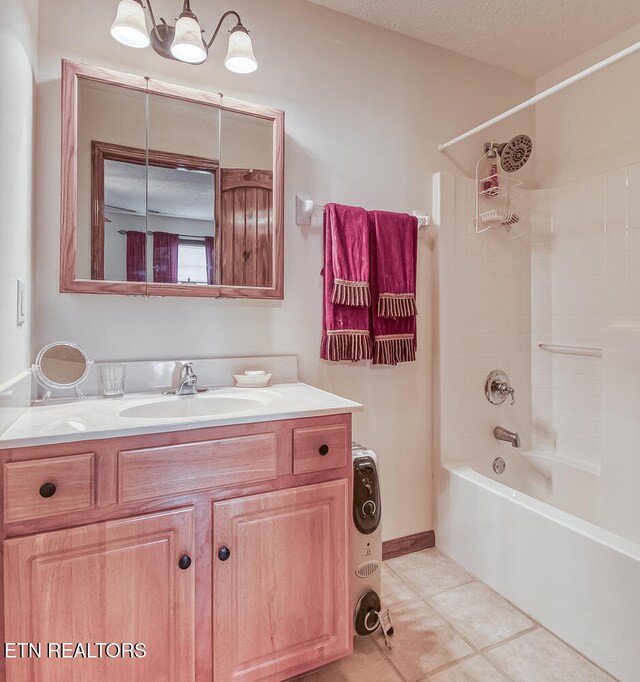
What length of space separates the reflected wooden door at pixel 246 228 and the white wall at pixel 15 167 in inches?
24.8

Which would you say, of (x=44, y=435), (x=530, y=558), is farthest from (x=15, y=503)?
(x=530, y=558)

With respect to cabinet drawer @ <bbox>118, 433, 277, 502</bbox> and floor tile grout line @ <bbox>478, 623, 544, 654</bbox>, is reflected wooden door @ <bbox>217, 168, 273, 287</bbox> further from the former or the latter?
floor tile grout line @ <bbox>478, 623, 544, 654</bbox>

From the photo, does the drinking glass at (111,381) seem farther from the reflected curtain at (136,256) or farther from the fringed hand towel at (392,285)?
the fringed hand towel at (392,285)

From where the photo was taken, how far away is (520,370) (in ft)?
7.90

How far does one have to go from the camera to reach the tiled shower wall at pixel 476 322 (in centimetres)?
213

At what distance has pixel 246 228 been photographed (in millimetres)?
1694

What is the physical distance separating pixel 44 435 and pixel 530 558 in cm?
173

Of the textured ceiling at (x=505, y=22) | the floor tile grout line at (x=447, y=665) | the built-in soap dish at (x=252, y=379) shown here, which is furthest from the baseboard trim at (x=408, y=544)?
the textured ceiling at (x=505, y=22)

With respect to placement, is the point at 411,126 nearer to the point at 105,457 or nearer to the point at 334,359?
the point at 334,359

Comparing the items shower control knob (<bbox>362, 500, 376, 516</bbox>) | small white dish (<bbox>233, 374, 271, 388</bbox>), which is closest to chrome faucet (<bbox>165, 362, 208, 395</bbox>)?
small white dish (<bbox>233, 374, 271, 388</bbox>)

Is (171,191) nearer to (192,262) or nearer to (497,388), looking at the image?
(192,262)

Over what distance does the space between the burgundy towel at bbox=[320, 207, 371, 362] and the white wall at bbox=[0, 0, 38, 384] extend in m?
1.08

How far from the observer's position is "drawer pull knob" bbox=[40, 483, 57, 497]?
968 millimetres

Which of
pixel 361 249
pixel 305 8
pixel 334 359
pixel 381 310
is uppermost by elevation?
pixel 305 8
